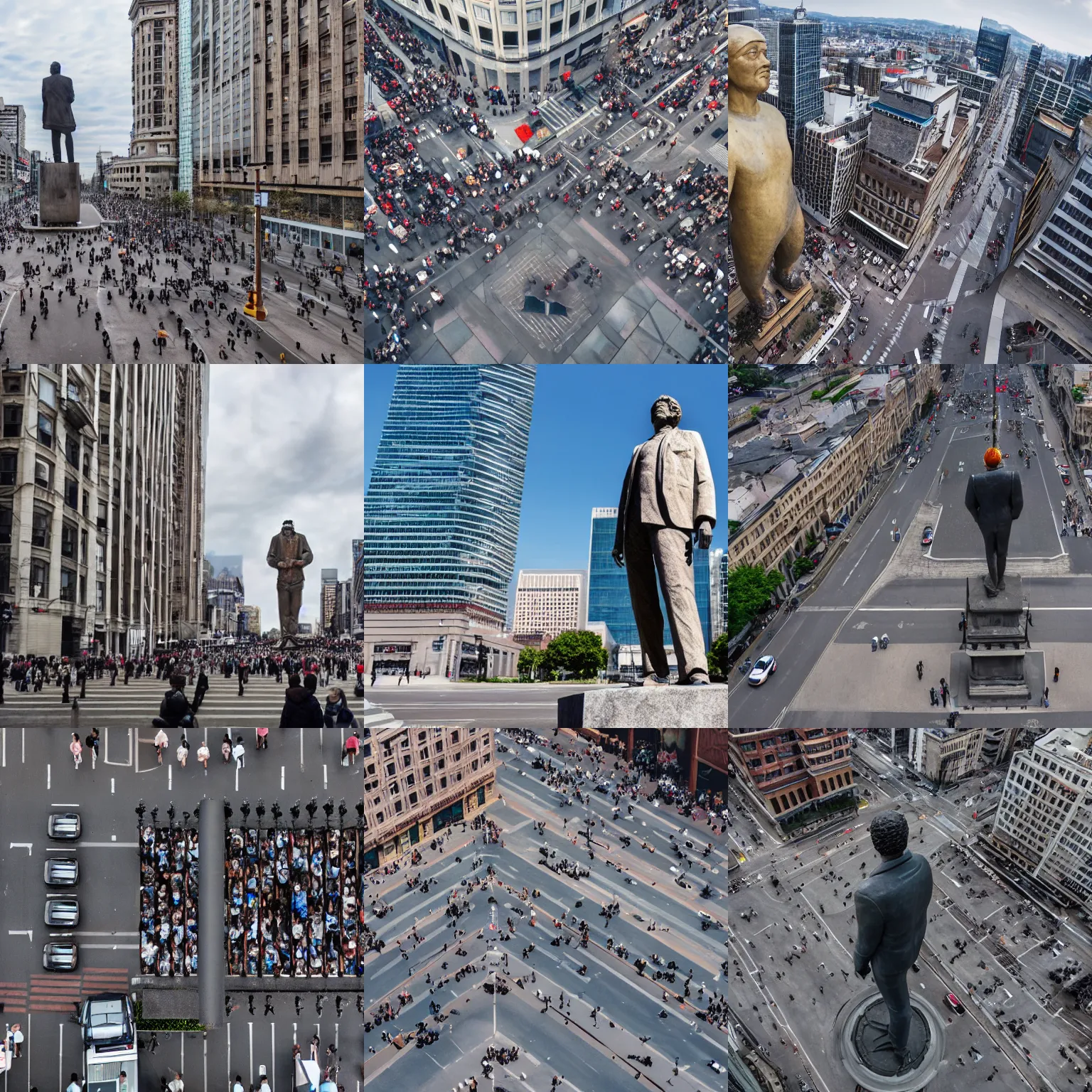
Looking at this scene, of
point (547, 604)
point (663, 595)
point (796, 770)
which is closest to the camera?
point (663, 595)

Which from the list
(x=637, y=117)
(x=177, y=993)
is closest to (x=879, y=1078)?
(x=177, y=993)

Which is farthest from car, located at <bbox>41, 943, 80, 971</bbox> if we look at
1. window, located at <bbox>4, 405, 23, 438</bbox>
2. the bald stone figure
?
the bald stone figure

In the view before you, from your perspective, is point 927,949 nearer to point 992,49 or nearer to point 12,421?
point 992,49

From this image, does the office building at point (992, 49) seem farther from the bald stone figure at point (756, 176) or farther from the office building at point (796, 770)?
the office building at point (796, 770)

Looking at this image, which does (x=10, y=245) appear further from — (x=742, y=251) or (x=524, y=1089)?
(x=524, y=1089)

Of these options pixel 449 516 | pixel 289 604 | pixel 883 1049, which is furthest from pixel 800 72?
pixel 883 1049

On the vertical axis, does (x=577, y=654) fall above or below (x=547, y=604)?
below

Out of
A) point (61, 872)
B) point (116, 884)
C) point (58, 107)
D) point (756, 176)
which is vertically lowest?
point (116, 884)
